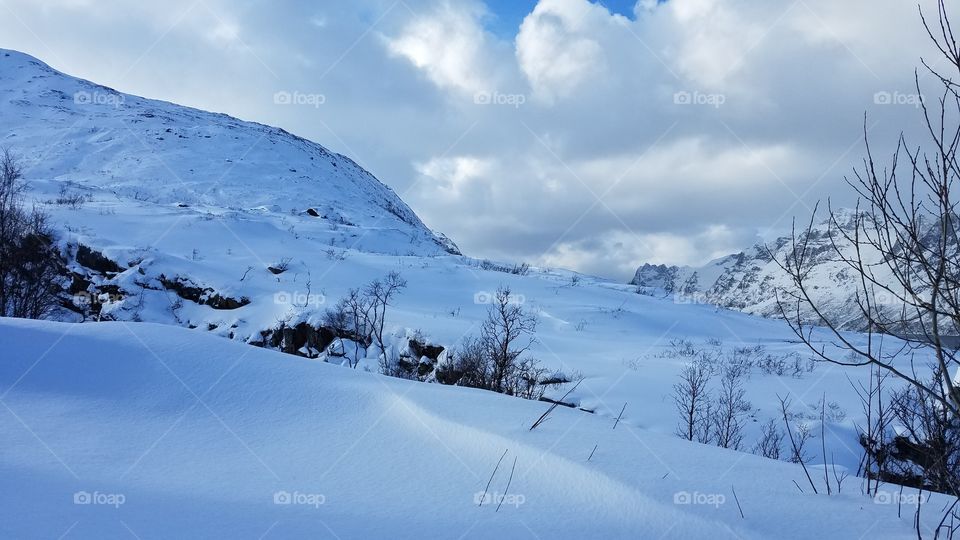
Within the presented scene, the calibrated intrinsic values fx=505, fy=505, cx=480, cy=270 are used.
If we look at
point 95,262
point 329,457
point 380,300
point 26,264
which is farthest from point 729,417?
point 95,262

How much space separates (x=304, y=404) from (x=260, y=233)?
21.9m

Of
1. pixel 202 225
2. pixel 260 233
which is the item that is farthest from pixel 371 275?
pixel 202 225

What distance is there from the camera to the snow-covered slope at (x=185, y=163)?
104ft

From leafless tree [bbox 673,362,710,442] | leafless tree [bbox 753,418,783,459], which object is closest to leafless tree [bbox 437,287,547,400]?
leafless tree [bbox 673,362,710,442]

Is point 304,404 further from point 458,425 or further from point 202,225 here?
point 202,225

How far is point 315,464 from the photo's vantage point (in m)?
3.06

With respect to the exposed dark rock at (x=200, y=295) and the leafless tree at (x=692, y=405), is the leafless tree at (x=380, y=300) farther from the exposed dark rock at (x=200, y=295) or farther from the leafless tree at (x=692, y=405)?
the leafless tree at (x=692, y=405)

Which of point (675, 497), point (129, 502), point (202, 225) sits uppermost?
point (202, 225)

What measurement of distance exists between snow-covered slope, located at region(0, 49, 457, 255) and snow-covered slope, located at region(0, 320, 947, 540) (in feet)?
73.7

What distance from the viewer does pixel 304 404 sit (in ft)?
13.0

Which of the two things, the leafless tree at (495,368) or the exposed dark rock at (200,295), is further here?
the exposed dark rock at (200,295)

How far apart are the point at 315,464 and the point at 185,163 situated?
45976mm

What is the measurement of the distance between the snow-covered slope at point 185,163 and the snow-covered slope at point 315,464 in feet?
73.7

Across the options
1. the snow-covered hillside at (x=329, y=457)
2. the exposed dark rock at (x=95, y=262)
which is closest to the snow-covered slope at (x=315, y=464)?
the snow-covered hillside at (x=329, y=457)
